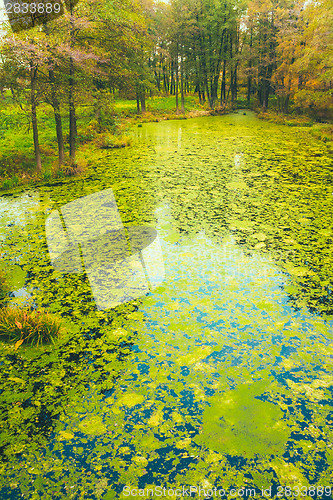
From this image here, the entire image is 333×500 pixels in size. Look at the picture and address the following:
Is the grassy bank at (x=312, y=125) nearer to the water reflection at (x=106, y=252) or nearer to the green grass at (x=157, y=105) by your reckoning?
the green grass at (x=157, y=105)

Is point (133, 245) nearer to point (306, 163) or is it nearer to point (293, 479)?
point (293, 479)

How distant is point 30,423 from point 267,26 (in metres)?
22.9

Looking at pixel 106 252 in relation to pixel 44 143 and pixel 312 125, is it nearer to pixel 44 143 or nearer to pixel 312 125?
→ pixel 44 143

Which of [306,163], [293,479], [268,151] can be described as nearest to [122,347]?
[293,479]

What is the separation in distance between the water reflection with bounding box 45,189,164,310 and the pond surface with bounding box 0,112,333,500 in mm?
24

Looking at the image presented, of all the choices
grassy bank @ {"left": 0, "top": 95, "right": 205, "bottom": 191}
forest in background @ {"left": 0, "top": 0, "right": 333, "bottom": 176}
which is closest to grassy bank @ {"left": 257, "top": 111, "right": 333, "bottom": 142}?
forest in background @ {"left": 0, "top": 0, "right": 333, "bottom": 176}

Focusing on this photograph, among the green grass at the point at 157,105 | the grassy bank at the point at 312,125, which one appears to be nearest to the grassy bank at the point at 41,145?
the grassy bank at the point at 312,125

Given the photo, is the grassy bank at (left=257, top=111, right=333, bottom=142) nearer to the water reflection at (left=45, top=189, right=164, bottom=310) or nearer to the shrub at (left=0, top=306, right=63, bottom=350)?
the water reflection at (left=45, top=189, right=164, bottom=310)

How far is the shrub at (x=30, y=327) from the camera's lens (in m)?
1.95

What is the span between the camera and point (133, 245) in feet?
10.5

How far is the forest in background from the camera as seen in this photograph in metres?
5.36

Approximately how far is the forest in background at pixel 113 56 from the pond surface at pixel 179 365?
3113 mm

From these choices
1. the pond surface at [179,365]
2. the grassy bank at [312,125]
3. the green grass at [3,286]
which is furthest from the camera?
the grassy bank at [312,125]

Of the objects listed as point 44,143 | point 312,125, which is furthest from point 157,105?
point 44,143
